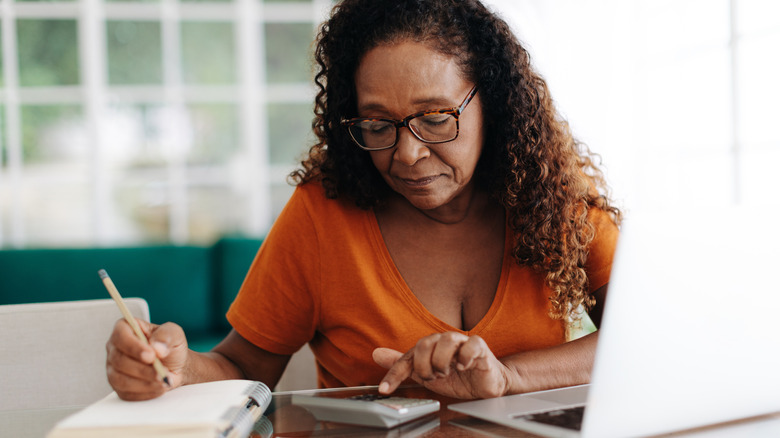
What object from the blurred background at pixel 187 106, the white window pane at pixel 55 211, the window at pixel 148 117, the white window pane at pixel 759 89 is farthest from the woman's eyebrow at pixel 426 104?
the white window pane at pixel 55 211

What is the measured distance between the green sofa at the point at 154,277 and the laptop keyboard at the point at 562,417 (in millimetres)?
2564

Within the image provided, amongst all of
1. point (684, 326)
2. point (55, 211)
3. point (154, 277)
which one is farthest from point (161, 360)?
point (55, 211)

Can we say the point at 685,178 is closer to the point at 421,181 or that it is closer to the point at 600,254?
the point at 600,254

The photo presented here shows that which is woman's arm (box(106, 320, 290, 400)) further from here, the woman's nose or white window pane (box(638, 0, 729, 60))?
white window pane (box(638, 0, 729, 60))

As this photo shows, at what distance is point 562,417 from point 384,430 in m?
0.23

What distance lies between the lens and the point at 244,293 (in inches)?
52.2

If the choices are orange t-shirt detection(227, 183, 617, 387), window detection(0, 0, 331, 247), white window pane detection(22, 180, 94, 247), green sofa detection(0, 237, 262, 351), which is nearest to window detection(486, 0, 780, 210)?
orange t-shirt detection(227, 183, 617, 387)

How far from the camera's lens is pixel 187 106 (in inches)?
154

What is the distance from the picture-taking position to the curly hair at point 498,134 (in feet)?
4.02

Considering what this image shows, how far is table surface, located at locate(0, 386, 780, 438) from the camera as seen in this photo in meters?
0.81

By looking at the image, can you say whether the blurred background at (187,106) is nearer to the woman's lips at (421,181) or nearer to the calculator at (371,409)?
the woman's lips at (421,181)

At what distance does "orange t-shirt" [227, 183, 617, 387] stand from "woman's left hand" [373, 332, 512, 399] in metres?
0.24

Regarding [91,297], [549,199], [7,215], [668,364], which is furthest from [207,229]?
[668,364]

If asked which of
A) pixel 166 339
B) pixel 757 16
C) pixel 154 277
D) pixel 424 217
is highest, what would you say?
pixel 757 16
